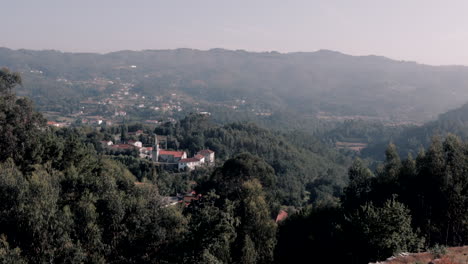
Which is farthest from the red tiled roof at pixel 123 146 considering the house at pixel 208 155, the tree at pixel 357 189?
the tree at pixel 357 189

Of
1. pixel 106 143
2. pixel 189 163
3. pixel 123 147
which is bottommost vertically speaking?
pixel 189 163

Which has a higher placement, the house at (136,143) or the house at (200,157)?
the house at (136,143)

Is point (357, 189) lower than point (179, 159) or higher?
higher

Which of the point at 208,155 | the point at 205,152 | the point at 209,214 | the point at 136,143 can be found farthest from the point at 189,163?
the point at 209,214

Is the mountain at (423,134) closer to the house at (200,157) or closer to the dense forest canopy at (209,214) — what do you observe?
the house at (200,157)

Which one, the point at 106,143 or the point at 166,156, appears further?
the point at 106,143

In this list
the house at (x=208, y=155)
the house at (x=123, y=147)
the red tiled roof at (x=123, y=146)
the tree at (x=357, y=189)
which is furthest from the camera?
the house at (x=208, y=155)

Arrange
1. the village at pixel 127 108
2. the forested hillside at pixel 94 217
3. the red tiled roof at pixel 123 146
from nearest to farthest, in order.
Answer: the forested hillside at pixel 94 217
the red tiled roof at pixel 123 146
the village at pixel 127 108

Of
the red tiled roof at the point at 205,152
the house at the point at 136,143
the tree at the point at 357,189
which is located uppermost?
the tree at the point at 357,189

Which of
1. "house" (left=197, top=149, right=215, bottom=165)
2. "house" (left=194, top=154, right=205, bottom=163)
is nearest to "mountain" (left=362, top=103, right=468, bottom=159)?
"house" (left=197, top=149, right=215, bottom=165)

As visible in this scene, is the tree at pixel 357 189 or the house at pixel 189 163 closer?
the tree at pixel 357 189

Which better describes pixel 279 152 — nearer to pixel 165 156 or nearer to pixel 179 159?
pixel 179 159

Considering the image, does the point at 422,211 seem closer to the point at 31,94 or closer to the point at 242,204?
the point at 242,204
